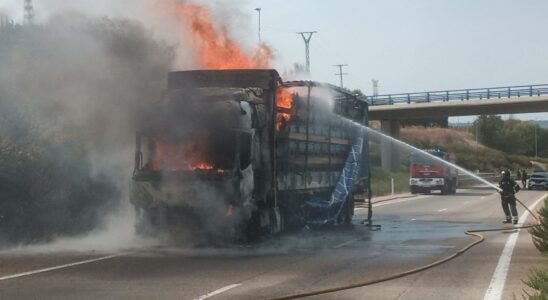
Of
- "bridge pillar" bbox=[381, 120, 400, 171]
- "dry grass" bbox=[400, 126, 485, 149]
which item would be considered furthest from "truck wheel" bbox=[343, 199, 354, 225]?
"dry grass" bbox=[400, 126, 485, 149]

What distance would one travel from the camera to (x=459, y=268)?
1197 cm

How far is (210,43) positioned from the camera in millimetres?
19625

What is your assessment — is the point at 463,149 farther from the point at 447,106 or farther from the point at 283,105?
the point at 283,105

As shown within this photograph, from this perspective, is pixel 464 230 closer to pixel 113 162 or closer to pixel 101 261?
pixel 113 162

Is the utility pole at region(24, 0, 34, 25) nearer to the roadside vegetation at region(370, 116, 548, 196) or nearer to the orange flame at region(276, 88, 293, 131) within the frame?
the orange flame at region(276, 88, 293, 131)

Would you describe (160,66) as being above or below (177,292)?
above

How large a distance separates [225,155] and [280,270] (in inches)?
130

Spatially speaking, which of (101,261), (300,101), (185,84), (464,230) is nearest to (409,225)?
(464,230)

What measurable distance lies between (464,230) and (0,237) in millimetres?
11596

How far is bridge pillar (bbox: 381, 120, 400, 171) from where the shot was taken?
65375 mm

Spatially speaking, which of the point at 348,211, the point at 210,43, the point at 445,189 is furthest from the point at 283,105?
the point at 445,189

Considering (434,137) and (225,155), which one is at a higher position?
(434,137)

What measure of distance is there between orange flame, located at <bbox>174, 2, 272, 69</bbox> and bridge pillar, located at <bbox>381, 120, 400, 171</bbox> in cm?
4607

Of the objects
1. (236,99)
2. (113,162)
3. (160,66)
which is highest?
(160,66)
